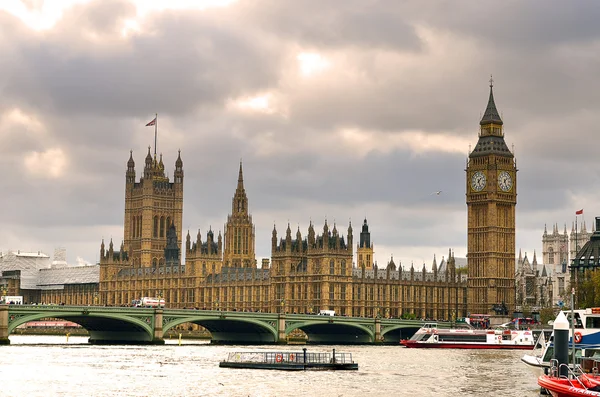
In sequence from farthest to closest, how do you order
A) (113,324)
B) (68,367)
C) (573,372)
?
(113,324) < (68,367) < (573,372)

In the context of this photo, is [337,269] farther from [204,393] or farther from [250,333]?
[204,393]

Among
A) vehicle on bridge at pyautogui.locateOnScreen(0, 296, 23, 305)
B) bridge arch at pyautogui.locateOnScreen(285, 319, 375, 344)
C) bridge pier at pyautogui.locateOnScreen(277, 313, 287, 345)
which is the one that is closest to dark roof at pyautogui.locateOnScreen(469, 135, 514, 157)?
bridge arch at pyautogui.locateOnScreen(285, 319, 375, 344)

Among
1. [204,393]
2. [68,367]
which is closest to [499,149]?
[68,367]

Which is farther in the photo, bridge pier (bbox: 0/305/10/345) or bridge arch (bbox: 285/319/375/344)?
bridge arch (bbox: 285/319/375/344)

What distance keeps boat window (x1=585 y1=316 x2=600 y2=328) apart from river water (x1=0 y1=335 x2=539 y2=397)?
193 inches

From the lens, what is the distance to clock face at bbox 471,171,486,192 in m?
174

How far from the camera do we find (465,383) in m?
75.1

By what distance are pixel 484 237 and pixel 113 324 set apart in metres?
→ 65.4

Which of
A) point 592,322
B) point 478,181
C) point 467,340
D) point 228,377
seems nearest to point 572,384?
point 592,322

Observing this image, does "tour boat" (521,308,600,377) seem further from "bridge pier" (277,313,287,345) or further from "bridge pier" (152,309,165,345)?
"bridge pier" (277,313,287,345)

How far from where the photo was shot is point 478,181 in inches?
6870

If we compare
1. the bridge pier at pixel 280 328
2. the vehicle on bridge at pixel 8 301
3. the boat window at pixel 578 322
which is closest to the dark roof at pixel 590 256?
the bridge pier at pixel 280 328

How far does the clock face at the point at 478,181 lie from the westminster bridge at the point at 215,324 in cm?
3034

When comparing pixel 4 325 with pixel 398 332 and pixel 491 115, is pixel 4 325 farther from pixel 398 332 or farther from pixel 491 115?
pixel 491 115
